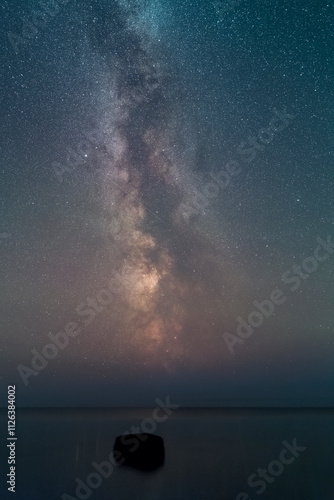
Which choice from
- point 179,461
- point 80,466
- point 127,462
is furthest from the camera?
point 179,461

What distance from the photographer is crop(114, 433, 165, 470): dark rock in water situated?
3190cm

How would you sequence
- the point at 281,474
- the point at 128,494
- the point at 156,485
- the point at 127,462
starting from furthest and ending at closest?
1. the point at 127,462
2. the point at 281,474
3. the point at 156,485
4. the point at 128,494

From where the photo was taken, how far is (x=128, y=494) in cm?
2458

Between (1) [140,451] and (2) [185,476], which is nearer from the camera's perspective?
(2) [185,476]

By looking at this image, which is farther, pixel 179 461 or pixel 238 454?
pixel 238 454

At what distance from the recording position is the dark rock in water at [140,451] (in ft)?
105

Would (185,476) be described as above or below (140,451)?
below

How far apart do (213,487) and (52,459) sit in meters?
18.4

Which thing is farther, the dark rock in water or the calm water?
the dark rock in water

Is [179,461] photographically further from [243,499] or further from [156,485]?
[243,499]

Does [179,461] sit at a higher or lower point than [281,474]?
higher


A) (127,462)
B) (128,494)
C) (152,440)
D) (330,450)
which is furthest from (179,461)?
(330,450)

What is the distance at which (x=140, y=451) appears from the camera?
108 feet

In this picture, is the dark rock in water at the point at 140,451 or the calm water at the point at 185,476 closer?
the calm water at the point at 185,476
